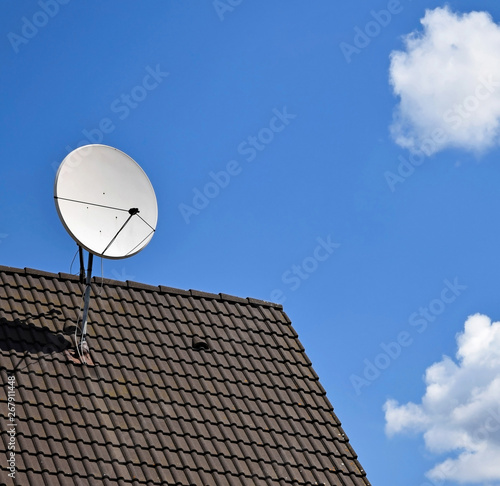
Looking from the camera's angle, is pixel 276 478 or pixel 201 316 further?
pixel 201 316

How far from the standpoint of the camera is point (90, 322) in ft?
38.8

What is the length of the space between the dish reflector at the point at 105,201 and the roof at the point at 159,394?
1.14 metres

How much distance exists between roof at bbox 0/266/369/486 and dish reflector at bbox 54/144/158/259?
1.14 metres

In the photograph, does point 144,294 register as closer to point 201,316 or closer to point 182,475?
point 201,316

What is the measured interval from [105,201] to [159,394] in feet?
8.87

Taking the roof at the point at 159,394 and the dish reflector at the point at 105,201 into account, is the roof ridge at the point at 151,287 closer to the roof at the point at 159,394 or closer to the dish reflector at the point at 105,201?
the roof at the point at 159,394

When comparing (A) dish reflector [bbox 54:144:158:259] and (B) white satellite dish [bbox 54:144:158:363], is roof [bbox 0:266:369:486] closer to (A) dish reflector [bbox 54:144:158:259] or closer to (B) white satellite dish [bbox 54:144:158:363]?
(B) white satellite dish [bbox 54:144:158:363]

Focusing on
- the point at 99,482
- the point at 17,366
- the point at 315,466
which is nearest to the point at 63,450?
the point at 99,482

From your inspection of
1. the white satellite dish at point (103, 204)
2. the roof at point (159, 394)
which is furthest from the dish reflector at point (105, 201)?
the roof at point (159, 394)

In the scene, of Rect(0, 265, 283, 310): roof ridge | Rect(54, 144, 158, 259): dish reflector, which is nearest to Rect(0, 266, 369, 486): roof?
Rect(0, 265, 283, 310): roof ridge

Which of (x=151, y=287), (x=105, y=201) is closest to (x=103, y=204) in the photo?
(x=105, y=201)

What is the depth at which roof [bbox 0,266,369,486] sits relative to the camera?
9844mm

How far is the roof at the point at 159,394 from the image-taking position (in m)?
9.84

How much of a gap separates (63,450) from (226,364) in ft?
10.2
